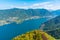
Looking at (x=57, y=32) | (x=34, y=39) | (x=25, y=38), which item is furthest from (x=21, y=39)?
(x=57, y=32)

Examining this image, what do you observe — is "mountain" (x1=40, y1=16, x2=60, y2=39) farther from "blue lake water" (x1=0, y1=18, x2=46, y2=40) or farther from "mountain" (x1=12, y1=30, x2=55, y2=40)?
"mountain" (x1=12, y1=30, x2=55, y2=40)

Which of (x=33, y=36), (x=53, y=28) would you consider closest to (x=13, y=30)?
(x=53, y=28)

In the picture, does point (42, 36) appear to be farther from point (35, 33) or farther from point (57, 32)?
point (57, 32)

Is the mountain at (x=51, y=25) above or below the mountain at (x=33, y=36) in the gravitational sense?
below

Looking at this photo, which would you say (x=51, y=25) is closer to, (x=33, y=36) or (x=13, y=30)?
(x=13, y=30)

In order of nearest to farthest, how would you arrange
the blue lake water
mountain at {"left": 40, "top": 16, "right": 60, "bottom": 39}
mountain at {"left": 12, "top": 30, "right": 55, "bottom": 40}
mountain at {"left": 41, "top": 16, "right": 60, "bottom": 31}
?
mountain at {"left": 12, "top": 30, "right": 55, "bottom": 40} < mountain at {"left": 40, "top": 16, "right": 60, "bottom": 39} < the blue lake water < mountain at {"left": 41, "top": 16, "right": 60, "bottom": 31}

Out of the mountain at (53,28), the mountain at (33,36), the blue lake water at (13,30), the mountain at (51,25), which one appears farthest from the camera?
the mountain at (51,25)

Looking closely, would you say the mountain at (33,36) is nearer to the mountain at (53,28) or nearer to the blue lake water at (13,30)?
the mountain at (53,28)

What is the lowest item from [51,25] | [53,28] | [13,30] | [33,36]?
[53,28]

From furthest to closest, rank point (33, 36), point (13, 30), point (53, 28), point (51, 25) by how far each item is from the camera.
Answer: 1. point (13, 30)
2. point (51, 25)
3. point (53, 28)
4. point (33, 36)

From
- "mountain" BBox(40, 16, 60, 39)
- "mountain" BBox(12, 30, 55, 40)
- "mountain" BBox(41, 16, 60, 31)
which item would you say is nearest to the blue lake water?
"mountain" BBox(41, 16, 60, 31)

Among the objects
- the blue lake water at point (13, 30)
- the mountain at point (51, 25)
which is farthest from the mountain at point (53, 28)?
the blue lake water at point (13, 30)

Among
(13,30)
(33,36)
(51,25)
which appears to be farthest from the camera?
(13,30)
